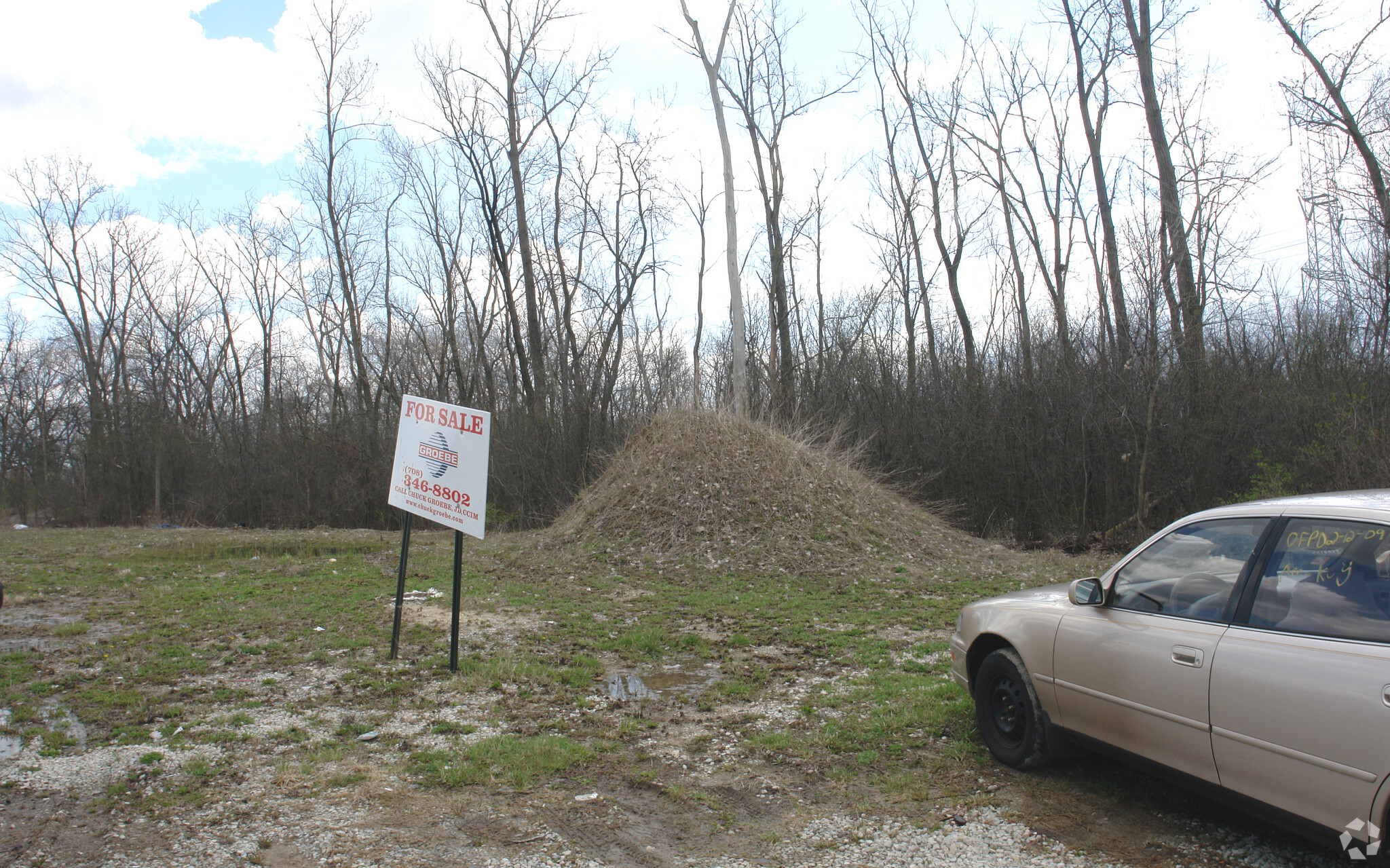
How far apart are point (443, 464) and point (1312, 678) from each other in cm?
597

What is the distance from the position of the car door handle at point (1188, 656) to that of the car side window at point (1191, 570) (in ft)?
0.54

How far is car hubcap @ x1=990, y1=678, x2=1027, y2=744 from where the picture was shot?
14.8ft

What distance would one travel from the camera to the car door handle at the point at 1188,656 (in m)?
3.42

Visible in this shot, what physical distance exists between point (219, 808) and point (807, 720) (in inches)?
137

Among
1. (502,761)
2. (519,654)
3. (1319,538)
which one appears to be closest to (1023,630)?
(1319,538)

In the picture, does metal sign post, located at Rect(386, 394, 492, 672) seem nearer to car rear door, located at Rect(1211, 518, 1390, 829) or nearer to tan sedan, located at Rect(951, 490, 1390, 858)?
tan sedan, located at Rect(951, 490, 1390, 858)

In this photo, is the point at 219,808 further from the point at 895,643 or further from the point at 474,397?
the point at 474,397

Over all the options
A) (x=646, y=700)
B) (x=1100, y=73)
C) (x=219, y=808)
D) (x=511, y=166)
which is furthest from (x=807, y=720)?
(x=511, y=166)

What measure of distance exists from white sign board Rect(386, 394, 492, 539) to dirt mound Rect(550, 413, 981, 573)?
6.62 m

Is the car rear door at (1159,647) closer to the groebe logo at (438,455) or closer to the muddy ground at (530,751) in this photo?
the muddy ground at (530,751)

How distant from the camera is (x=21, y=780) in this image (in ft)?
14.3

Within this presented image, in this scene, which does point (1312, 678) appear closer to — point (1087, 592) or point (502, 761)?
point (1087, 592)

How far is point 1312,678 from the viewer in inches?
116

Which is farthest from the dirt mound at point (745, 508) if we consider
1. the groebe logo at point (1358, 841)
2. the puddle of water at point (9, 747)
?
the groebe logo at point (1358, 841)
